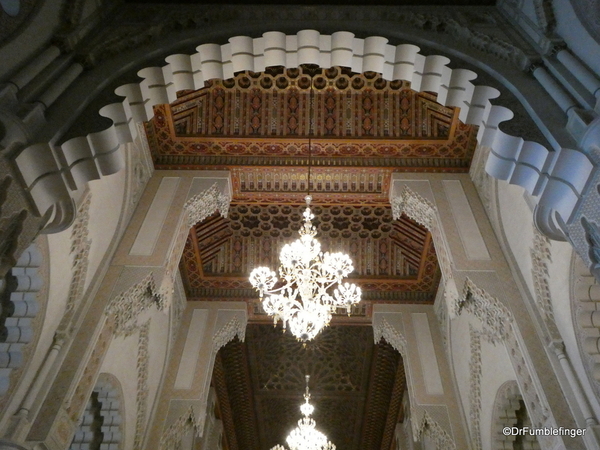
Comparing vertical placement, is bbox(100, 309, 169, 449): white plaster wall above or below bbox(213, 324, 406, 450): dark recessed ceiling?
below

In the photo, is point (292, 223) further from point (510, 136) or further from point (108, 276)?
point (510, 136)

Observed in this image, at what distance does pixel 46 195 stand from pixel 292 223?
4988 mm

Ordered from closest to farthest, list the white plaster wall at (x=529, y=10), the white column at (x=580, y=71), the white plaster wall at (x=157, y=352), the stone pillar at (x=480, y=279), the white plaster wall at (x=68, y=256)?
the white column at (x=580, y=71)
the white plaster wall at (x=529, y=10)
the white plaster wall at (x=68, y=256)
the stone pillar at (x=480, y=279)
the white plaster wall at (x=157, y=352)

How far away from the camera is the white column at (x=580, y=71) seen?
3102mm

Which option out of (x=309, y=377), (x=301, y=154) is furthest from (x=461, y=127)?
(x=309, y=377)

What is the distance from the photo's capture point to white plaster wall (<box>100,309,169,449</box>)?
19.0 ft

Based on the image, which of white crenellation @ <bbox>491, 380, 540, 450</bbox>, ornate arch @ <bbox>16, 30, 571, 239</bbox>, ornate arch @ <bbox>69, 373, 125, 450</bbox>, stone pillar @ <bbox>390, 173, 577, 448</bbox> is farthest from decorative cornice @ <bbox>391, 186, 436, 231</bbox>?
ornate arch @ <bbox>69, 373, 125, 450</bbox>

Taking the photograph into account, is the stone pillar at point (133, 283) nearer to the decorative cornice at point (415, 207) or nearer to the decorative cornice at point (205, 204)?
the decorative cornice at point (205, 204)

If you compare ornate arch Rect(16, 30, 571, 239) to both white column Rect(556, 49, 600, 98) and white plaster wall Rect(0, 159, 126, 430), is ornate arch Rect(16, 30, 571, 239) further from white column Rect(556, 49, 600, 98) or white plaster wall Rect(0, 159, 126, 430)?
white plaster wall Rect(0, 159, 126, 430)

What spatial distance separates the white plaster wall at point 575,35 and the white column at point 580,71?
4 centimetres

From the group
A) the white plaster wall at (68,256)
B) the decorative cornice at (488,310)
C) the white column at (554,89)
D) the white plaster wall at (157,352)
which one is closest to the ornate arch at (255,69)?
the white column at (554,89)

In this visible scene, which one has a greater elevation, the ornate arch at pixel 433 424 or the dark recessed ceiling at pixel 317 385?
the dark recessed ceiling at pixel 317 385

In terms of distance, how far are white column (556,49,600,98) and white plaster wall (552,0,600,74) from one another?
39mm

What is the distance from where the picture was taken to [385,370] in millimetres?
9828
